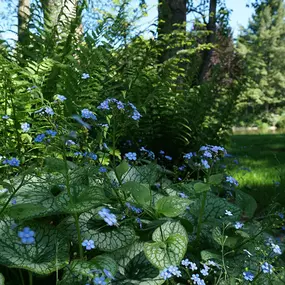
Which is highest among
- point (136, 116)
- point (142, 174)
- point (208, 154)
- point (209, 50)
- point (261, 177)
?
point (209, 50)

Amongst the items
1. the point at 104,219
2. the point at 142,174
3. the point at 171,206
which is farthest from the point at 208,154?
the point at 104,219

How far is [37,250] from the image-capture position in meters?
1.46

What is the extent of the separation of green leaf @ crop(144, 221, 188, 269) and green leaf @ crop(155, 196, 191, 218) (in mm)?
62

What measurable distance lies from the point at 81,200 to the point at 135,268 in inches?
14.1

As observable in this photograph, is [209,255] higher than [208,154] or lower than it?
lower

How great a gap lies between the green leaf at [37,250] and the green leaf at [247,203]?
1009mm

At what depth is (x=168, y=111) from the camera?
3600mm

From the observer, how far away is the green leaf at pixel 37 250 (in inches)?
52.4

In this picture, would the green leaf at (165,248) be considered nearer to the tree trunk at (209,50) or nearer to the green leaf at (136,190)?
the green leaf at (136,190)

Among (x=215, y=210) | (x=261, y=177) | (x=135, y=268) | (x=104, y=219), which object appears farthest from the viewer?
(x=261, y=177)

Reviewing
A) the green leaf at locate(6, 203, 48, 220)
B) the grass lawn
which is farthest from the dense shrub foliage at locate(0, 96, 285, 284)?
the grass lawn

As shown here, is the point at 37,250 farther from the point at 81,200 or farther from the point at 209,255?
the point at 209,255

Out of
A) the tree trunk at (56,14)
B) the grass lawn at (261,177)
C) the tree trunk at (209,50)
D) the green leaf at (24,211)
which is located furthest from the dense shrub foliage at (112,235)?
the tree trunk at (209,50)

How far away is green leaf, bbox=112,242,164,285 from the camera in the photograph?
143 cm
